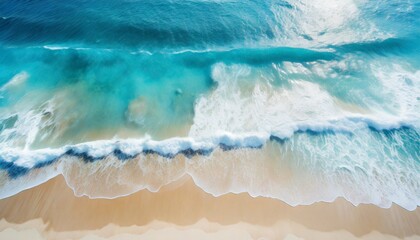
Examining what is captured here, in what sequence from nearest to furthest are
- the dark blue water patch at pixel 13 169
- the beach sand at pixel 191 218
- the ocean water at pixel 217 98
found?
the beach sand at pixel 191 218, the ocean water at pixel 217 98, the dark blue water patch at pixel 13 169

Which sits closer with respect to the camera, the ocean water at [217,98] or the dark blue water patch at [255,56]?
the ocean water at [217,98]

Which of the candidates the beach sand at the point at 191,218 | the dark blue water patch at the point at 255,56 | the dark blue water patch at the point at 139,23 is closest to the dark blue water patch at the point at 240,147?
the beach sand at the point at 191,218

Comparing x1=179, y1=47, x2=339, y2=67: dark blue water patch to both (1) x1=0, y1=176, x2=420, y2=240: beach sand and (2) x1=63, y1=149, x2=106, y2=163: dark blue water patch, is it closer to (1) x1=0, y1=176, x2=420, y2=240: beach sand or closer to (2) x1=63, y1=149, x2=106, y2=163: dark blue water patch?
(2) x1=63, y1=149, x2=106, y2=163: dark blue water patch

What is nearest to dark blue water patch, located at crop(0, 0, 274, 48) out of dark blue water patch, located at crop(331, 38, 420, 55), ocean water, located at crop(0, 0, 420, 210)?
ocean water, located at crop(0, 0, 420, 210)

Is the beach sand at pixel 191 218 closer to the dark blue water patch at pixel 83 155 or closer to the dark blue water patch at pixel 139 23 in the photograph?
the dark blue water patch at pixel 83 155

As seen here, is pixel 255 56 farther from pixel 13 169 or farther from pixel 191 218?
pixel 13 169

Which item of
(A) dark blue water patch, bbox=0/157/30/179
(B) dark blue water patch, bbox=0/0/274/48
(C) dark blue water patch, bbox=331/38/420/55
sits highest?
(C) dark blue water patch, bbox=331/38/420/55

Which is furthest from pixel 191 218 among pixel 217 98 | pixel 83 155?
pixel 217 98
